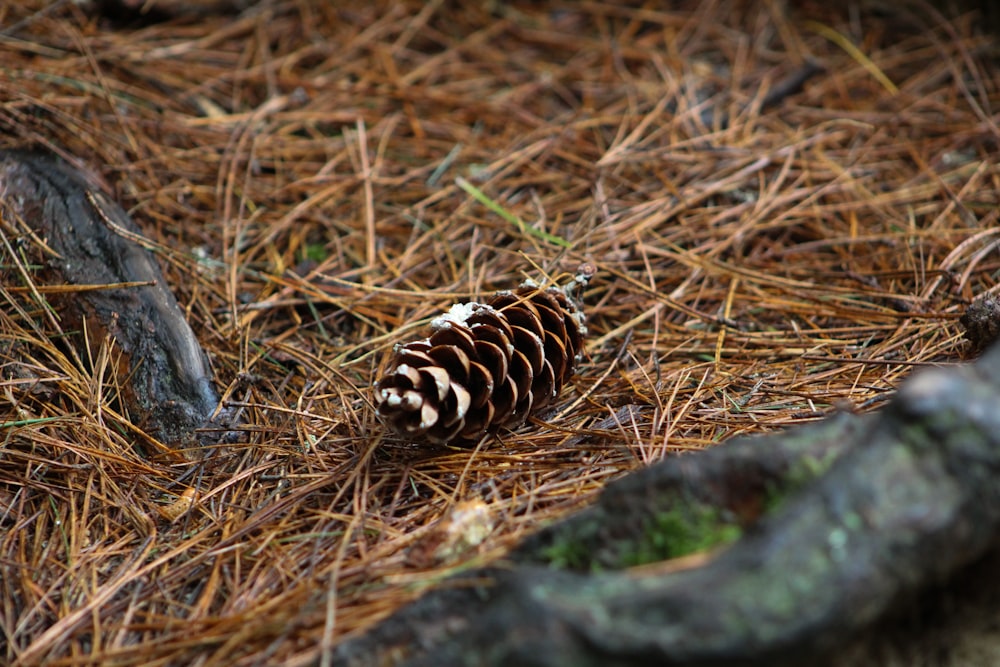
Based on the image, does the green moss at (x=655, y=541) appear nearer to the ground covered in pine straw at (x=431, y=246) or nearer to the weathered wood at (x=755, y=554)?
the weathered wood at (x=755, y=554)

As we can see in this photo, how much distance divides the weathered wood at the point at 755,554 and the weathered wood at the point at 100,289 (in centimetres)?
94

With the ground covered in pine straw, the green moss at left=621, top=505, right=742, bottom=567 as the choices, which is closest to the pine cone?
the ground covered in pine straw

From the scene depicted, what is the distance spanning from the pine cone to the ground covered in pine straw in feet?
0.24

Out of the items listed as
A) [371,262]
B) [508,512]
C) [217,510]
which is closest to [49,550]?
[217,510]

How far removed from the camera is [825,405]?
169 centimetres

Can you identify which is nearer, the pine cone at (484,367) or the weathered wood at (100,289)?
the pine cone at (484,367)

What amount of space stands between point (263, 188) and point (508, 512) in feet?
5.22

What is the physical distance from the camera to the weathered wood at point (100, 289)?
187cm

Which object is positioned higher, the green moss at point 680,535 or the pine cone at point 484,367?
the pine cone at point 484,367

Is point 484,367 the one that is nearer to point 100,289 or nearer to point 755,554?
point 755,554

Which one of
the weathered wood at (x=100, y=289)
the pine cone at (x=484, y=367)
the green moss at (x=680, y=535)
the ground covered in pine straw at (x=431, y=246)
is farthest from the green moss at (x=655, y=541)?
the weathered wood at (x=100, y=289)

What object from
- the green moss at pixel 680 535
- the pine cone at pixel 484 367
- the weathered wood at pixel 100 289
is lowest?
the green moss at pixel 680 535

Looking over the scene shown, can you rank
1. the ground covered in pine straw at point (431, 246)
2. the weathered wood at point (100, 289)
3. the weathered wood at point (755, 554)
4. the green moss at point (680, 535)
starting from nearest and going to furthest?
the weathered wood at point (755, 554), the green moss at point (680, 535), the ground covered in pine straw at point (431, 246), the weathered wood at point (100, 289)

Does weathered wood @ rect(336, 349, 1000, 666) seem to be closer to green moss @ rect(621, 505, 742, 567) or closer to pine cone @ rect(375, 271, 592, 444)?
green moss @ rect(621, 505, 742, 567)
